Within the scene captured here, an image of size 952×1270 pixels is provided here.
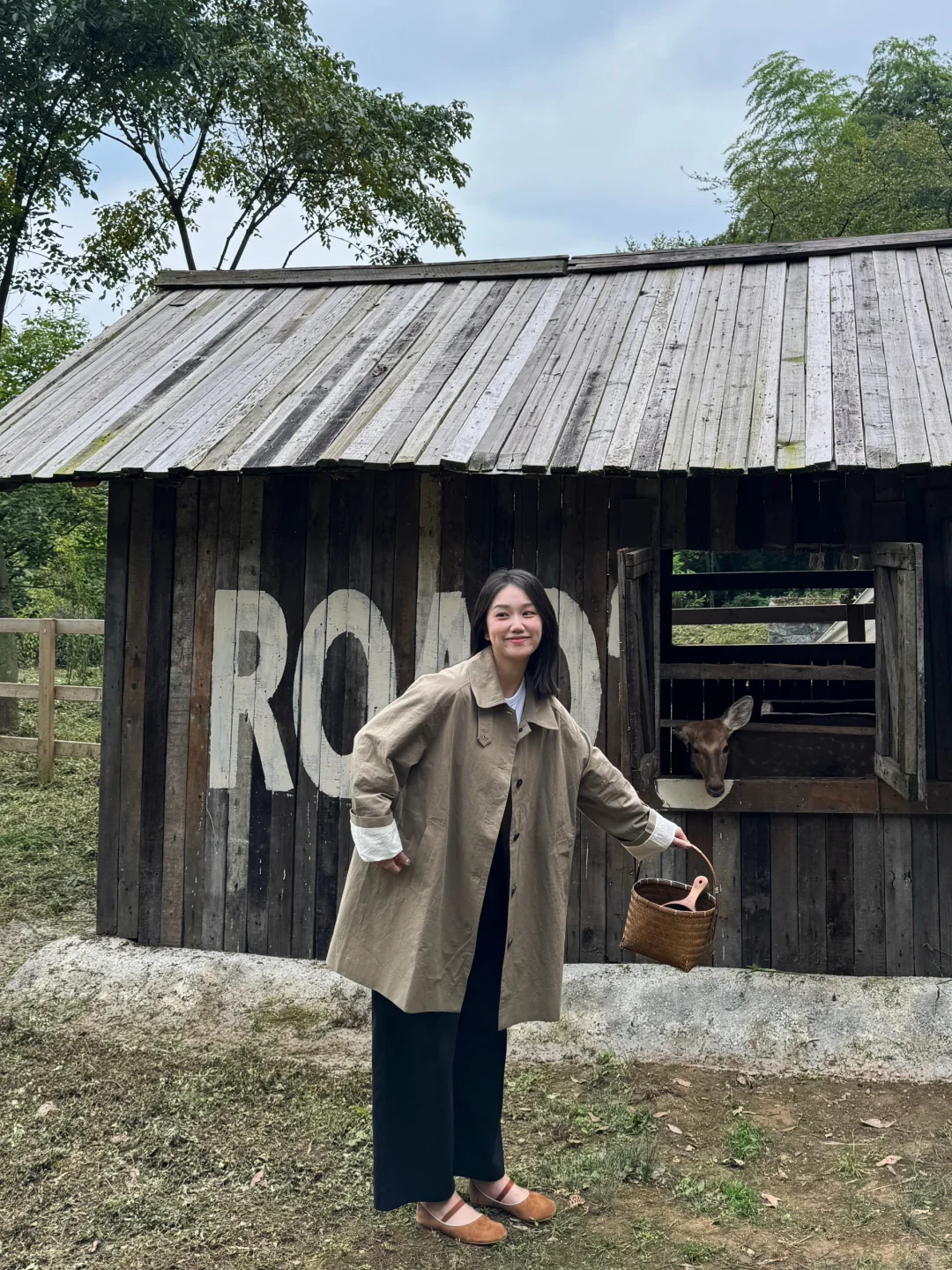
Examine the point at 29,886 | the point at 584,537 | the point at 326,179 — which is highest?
the point at 326,179

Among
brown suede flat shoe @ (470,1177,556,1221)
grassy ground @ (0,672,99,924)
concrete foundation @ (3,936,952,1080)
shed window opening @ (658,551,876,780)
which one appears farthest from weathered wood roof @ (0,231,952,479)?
grassy ground @ (0,672,99,924)

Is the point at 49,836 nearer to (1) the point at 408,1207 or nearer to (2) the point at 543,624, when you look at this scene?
(1) the point at 408,1207

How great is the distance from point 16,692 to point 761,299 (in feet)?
26.5

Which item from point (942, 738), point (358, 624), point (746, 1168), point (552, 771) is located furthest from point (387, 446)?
point (746, 1168)

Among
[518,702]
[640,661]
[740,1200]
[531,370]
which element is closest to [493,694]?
[518,702]

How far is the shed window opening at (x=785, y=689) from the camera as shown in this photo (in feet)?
14.8

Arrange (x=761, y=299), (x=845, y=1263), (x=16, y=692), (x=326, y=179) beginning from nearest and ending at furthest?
(x=845, y=1263) < (x=761, y=299) < (x=16, y=692) < (x=326, y=179)

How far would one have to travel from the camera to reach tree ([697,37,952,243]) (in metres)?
23.3

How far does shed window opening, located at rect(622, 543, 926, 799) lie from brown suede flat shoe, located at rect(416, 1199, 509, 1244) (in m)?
2.22

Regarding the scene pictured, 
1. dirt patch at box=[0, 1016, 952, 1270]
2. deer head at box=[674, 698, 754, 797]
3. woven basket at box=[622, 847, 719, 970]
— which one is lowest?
dirt patch at box=[0, 1016, 952, 1270]

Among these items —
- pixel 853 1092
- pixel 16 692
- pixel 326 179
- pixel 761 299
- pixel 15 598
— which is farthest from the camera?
pixel 15 598

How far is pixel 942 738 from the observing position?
5.10 m

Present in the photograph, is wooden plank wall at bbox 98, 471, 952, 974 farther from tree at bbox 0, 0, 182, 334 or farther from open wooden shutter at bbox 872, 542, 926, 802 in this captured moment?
tree at bbox 0, 0, 182, 334

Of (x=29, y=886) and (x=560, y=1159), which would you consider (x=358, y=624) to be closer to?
(x=560, y=1159)
